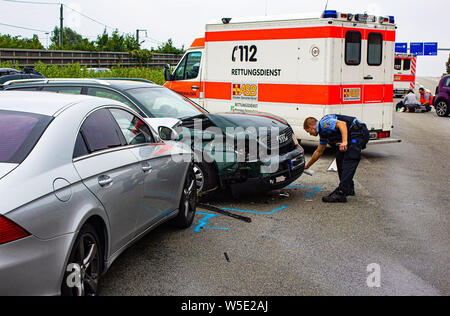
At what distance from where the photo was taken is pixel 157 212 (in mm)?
5430

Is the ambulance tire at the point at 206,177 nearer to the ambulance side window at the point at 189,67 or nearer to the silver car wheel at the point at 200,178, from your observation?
the silver car wheel at the point at 200,178

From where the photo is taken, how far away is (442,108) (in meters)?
25.2

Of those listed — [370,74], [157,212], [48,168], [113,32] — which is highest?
[113,32]

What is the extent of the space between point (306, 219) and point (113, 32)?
5400 cm

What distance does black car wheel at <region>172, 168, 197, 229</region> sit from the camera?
6355 mm

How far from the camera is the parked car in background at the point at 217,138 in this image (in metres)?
7.56

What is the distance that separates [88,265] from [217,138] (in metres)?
3.90

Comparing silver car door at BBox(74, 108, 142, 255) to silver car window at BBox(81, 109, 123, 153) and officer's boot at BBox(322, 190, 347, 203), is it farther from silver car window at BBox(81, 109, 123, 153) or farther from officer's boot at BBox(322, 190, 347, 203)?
officer's boot at BBox(322, 190, 347, 203)

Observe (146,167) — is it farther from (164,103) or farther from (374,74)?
(374,74)

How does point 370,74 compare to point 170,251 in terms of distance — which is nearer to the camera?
point 170,251

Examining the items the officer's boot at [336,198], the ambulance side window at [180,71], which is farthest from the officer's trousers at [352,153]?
the ambulance side window at [180,71]
